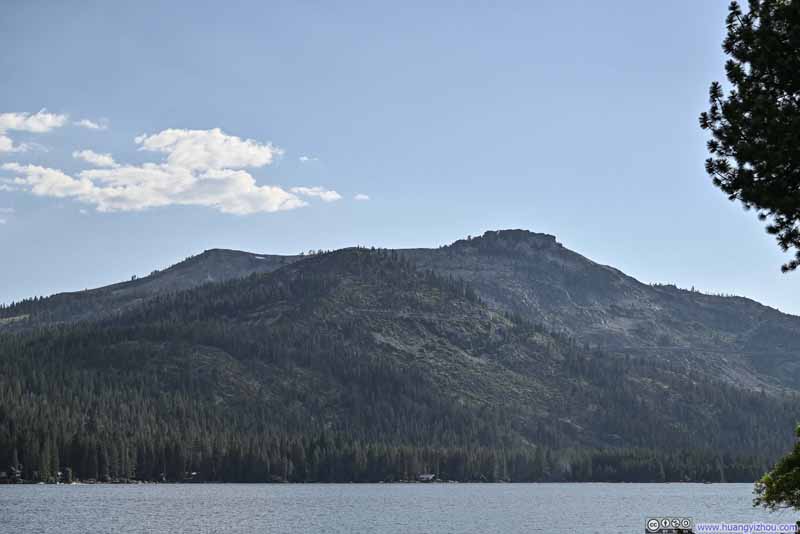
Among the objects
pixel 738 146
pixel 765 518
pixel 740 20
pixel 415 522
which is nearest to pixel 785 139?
pixel 738 146

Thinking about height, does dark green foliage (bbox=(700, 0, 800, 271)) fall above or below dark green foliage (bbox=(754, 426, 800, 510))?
above

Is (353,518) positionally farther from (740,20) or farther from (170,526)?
(740,20)

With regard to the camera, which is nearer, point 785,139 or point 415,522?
point 785,139

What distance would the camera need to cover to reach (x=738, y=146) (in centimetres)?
4416

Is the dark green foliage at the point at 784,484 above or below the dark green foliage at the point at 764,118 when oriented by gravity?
below

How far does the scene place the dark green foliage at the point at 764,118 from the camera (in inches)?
1697

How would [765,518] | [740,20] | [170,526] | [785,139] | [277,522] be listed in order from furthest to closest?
[765,518] < [277,522] < [170,526] < [740,20] < [785,139]

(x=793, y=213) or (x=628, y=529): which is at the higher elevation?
(x=793, y=213)

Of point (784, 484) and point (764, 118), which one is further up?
point (764, 118)

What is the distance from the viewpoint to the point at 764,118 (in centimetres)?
4322

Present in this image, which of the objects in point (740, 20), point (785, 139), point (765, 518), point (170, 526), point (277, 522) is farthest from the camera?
point (765, 518)

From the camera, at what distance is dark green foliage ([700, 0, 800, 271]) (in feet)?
141

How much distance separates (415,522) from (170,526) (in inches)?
1704

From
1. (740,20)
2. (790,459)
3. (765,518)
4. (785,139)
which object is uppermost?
(740,20)
